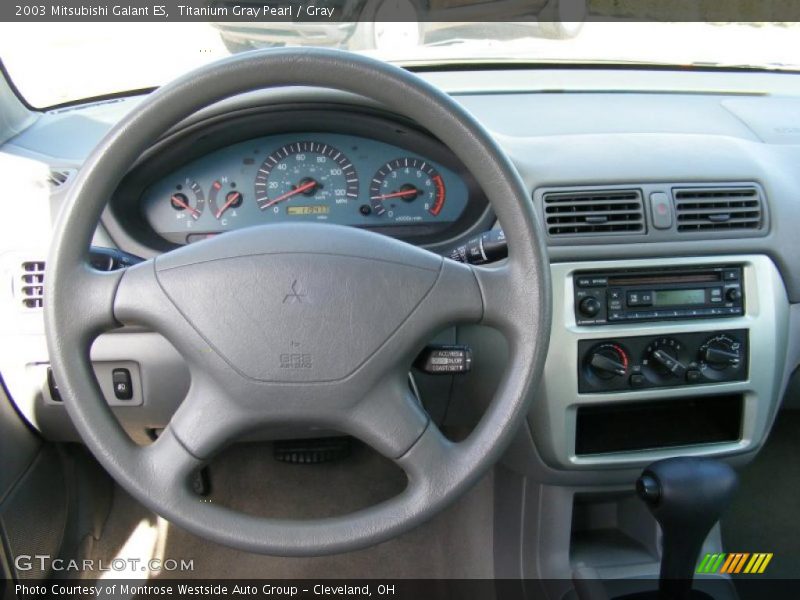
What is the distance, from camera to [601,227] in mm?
1557

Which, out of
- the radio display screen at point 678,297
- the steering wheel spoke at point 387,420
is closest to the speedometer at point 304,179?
the steering wheel spoke at point 387,420

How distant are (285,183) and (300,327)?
0.61 metres

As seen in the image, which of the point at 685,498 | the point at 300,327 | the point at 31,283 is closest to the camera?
the point at 300,327

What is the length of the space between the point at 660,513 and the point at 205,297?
95 centimetres

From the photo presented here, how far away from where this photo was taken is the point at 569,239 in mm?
1538

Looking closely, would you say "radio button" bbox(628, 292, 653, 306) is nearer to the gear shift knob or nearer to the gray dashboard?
the gray dashboard

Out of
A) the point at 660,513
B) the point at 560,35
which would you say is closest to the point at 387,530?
the point at 660,513

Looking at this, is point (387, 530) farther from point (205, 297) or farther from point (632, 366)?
point (632, 366)

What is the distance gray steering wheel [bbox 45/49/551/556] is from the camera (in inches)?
42.3

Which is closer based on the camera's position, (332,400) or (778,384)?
(332,400)

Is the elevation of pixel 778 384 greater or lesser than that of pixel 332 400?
lesser

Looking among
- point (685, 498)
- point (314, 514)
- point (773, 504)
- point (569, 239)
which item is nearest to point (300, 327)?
point (569, 239)

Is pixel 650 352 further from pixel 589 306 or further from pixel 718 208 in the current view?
pixel 718 208

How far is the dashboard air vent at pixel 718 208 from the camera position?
159 centimetres
